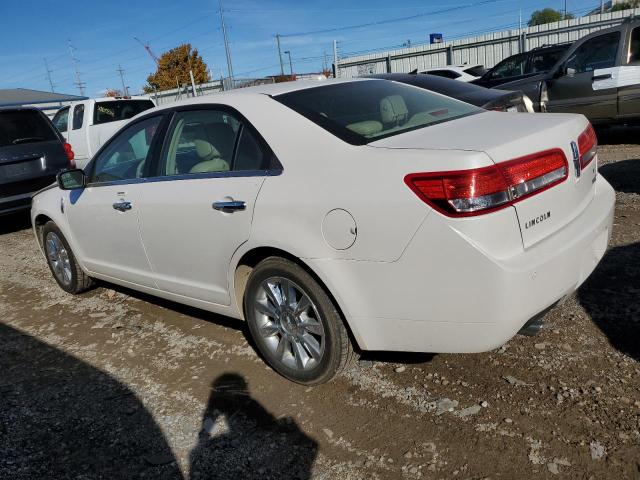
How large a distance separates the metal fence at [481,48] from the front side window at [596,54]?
1185 centimetres

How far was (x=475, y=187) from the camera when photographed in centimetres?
222

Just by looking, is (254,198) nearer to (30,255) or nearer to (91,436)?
(91,436)

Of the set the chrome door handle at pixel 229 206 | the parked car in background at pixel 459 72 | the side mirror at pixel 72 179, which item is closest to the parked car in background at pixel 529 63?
the parked car in background at pixel 459 72

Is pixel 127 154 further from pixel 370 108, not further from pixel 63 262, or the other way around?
pixel 370 108

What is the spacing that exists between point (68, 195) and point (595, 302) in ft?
13.5

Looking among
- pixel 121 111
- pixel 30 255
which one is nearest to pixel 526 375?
pixel 30 255

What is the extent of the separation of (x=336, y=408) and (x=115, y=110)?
1154cm

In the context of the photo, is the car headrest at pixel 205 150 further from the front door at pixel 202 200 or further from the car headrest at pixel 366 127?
the car headrest at pixel 366 127

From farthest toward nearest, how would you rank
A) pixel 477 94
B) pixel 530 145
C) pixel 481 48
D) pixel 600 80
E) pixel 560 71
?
pixel 481 48 < pixel 560 71 < pixel 600 80 < pixel 477 94 < pixel 530 145

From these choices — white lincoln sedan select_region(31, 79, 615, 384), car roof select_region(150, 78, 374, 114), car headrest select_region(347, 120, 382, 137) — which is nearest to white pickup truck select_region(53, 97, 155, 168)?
white lincoln sedan select_region(31, 79, 615, 384)

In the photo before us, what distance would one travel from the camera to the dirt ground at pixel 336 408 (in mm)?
2391

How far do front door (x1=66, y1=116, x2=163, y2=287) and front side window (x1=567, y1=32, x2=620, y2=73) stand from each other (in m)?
7.59

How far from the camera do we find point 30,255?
688cm

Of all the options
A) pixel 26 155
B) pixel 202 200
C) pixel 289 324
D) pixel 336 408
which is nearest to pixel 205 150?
pixel 202 200
